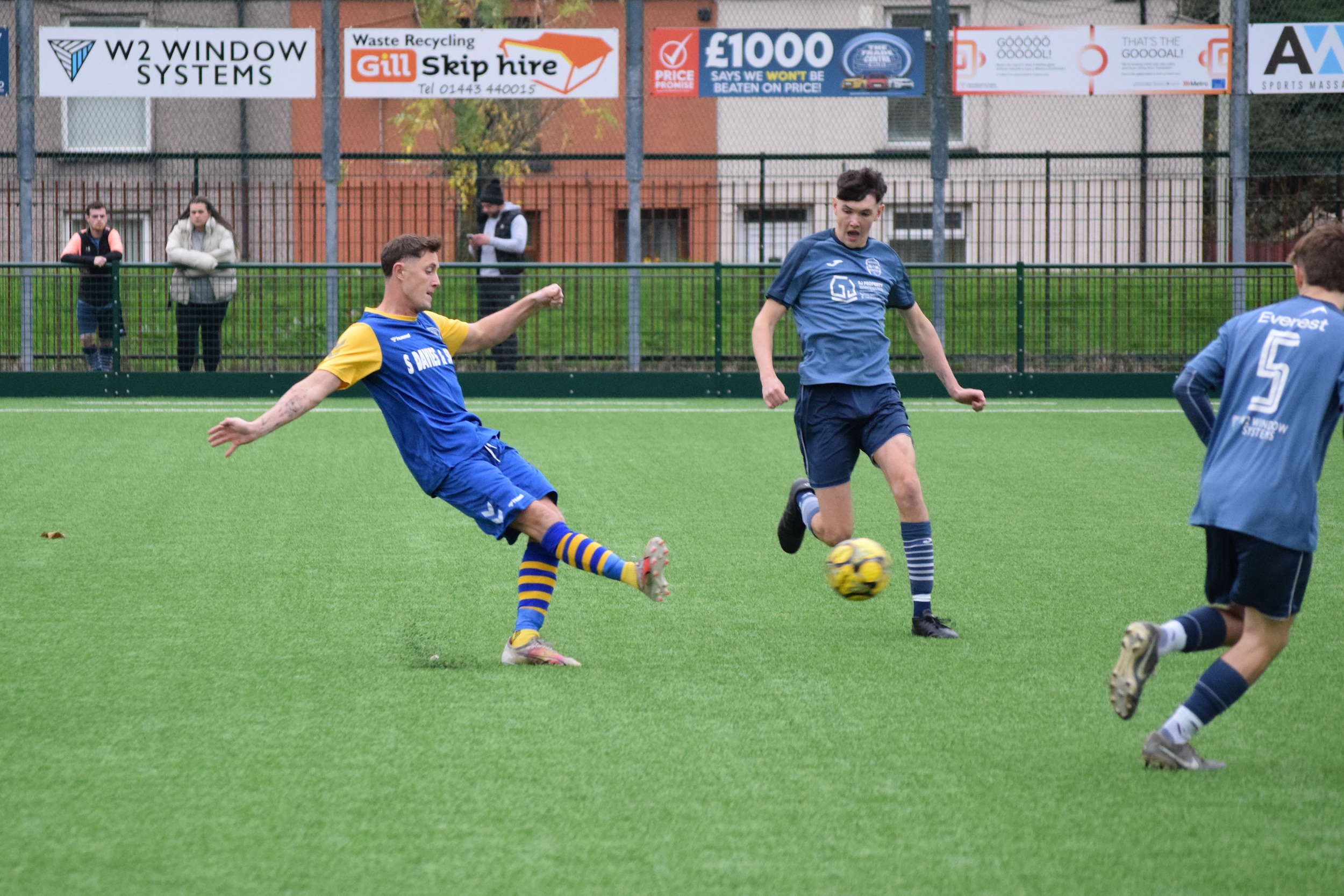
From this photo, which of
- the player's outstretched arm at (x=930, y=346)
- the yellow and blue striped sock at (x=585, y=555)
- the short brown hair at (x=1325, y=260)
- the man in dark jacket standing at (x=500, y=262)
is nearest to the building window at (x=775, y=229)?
the man in dark jacket standing at (x=500, y=262)

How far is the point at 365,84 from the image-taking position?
1655cm


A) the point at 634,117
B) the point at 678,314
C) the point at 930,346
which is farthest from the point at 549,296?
the point at 634,117

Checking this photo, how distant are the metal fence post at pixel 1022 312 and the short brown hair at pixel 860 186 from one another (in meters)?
9.57

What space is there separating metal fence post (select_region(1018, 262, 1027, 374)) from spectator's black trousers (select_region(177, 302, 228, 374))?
7.88 meters

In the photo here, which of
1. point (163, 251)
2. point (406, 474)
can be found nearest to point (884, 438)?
point (406, 474)

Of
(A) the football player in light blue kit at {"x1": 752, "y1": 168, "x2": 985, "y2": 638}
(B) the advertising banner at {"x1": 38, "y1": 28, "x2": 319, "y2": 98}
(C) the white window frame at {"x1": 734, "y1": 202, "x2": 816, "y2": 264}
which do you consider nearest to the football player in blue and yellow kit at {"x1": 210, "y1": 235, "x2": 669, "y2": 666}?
(A) the football player in light blue kit at {"x1": 752, "y1": 168, "x2": 985, "y2": 638}

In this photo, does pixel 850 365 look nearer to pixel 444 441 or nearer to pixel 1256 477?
pixel 444 441

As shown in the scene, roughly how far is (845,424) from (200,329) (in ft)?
34.4

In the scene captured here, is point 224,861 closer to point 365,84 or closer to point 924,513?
point 924,513

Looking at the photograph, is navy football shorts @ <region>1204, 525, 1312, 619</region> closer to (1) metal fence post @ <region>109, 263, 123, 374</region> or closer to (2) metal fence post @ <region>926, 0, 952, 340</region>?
(2) metal fence post @ <region>926, 0, 952, 340</region>

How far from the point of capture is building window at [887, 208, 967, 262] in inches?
738

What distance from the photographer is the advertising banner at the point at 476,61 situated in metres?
16.4

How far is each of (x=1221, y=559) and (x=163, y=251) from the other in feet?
65.9

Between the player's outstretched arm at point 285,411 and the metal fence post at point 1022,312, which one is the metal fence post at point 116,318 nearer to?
the metal fence post at point 1022,312
